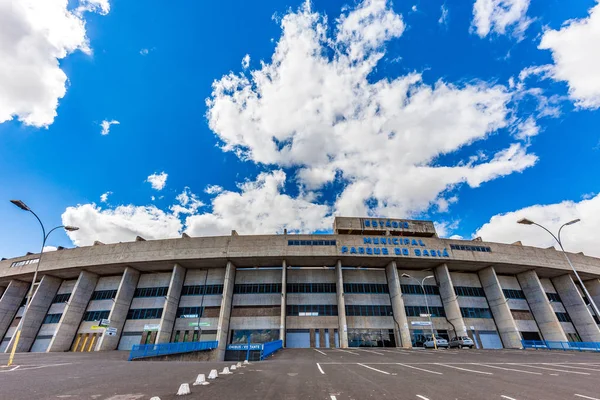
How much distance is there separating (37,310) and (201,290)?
92.4 ft

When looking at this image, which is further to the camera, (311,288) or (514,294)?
(514,294)

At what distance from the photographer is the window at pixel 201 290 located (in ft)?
142

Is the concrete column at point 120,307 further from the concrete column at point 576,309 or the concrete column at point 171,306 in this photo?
the concrete column at point 576,309

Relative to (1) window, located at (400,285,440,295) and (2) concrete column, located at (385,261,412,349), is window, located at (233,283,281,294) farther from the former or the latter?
(1) window, located at (400,285,440,295)

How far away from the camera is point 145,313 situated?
42.3 m

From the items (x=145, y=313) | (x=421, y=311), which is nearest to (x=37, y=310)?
(x=145, y=313)

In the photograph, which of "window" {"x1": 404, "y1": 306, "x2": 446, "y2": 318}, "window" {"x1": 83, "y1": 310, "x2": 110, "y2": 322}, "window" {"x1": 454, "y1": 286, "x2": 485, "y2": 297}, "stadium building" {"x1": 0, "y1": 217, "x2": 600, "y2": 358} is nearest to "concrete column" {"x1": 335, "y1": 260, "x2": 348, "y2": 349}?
"stadium building" {"x1": 0, "y1": 217, "x2": 600, "y2": 358}

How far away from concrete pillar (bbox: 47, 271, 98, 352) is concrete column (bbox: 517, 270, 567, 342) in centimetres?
7583

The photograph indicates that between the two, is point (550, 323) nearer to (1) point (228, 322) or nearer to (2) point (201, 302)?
(1) point (228, 322)

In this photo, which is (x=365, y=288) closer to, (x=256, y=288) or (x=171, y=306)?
(x=256, y=288)

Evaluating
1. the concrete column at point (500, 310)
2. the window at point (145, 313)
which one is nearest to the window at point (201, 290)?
the window at point (145, 313)

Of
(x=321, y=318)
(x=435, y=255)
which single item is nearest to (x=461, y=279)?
(x=435, y=255)

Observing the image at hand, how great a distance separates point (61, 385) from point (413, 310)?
4519 centimetres

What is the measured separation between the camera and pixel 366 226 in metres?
46.8
